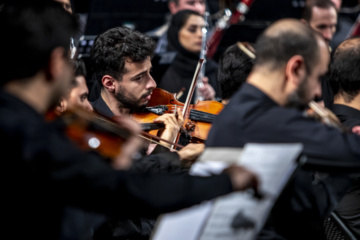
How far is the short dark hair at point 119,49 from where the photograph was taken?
8.63 feet

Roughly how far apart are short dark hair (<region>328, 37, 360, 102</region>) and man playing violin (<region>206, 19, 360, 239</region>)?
2.42ft

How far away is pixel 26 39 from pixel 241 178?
0.64 m

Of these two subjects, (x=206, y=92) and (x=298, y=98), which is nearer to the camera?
(x=298, y=98)

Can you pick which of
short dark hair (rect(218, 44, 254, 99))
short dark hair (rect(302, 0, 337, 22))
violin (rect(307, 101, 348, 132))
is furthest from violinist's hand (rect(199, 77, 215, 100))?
violin (rect(307, 101, 348, 132))

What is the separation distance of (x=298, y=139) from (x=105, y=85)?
136 cm

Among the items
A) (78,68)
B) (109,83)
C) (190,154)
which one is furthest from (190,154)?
(78,68)

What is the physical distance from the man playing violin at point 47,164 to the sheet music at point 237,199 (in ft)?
0.15

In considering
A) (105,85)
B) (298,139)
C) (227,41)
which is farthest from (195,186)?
(227,41)

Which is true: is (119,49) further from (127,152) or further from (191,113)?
(127,152)

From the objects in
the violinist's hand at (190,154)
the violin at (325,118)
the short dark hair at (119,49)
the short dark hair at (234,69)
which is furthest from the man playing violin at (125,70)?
the violin at (325,118)

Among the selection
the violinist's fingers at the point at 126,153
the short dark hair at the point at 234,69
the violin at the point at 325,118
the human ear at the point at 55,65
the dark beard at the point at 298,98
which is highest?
the human ear at the point at 55,65

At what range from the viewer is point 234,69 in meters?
2.61

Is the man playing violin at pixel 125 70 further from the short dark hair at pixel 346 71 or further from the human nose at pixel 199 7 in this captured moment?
the human nose at pixel 199 7

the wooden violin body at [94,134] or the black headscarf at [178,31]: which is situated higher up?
the wooden violin body at [94,134]
